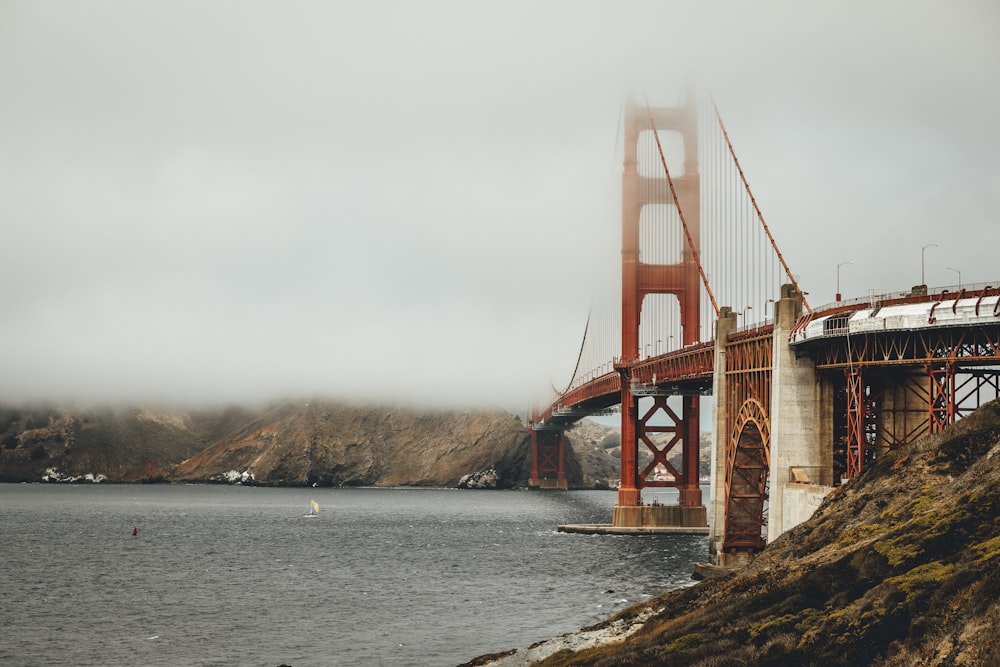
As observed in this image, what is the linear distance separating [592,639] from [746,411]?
27.5 m

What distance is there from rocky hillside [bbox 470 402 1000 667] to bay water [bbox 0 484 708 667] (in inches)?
398

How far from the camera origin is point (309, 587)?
205 ft

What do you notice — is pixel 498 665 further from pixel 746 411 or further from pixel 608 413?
pixel 608 413

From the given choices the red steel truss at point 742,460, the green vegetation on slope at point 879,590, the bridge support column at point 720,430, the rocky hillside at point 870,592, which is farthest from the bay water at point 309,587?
the green vegetation on slope at point 879,590

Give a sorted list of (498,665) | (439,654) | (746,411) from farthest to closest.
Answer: (746,411)
(439,654)
(498,665)

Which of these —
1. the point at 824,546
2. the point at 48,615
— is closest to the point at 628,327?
the point at 48,615

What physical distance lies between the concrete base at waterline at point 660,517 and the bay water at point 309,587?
1.98m

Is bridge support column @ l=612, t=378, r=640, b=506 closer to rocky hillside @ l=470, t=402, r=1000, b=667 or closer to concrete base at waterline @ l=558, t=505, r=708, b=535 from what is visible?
concrete base at waterline @ l=558, t=505, r=708, b=535

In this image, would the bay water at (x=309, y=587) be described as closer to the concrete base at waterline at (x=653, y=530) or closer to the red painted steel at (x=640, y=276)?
the concrete base at waterline at (x=653, y=530)

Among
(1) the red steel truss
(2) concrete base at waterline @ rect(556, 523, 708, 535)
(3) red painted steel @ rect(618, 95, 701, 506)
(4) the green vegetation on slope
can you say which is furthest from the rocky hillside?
(3) red painted steel @ rect(618, 95, 701, 506)

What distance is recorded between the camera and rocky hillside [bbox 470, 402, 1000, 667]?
2338 centimetres

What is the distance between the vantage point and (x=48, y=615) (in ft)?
172

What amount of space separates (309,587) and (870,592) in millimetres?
41058

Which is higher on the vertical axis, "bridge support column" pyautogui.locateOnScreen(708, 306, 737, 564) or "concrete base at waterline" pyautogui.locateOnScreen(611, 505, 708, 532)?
"bridge support column" pyautogui.locateOnScreen(708, 306, 737, 564)
